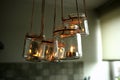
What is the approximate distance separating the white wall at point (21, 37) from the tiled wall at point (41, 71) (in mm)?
105

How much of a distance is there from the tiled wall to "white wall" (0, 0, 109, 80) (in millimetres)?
105

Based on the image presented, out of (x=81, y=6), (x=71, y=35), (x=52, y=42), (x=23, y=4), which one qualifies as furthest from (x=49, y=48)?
(x=81, y=6)

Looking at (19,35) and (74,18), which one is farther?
(19,35)

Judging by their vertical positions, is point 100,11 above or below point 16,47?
above

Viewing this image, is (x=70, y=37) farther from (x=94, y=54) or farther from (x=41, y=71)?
(x=94, y=54)

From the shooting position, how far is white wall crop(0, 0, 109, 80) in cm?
275

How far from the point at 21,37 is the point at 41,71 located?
604 millimetres

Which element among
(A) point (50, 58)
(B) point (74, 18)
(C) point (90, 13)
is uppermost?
(C) point (90, 13)

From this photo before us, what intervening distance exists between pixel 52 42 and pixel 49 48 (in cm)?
6

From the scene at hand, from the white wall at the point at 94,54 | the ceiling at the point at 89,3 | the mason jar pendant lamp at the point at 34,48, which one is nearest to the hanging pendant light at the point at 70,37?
the mason jar pendant lamp at the point at 34,48

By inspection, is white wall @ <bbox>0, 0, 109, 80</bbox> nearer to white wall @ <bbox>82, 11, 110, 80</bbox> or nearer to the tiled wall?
white wall @ <bbox>82, 11, 110, 80</bbox>

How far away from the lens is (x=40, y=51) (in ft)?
4.91

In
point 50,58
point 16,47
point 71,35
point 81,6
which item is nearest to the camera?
point 71,35

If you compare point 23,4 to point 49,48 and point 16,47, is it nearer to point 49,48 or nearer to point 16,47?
point 16,47
